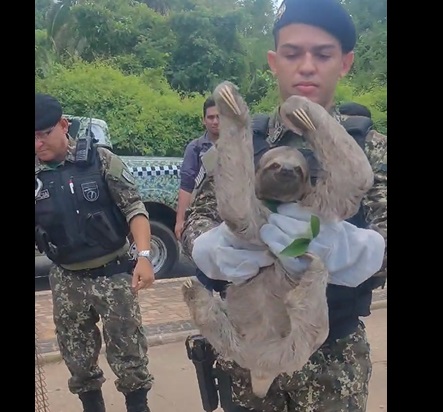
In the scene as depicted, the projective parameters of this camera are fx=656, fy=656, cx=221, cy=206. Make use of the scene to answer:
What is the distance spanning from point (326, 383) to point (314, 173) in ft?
1.71

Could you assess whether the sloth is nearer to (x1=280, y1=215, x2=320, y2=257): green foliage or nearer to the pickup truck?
(x1=280, y1=215, x2=320, y2=257): green foliage

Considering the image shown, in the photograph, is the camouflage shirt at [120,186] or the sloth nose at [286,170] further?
the camouflage shirt at [120,186]

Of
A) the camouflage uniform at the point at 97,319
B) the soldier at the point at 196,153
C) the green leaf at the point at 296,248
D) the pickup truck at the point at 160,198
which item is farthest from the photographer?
the pickup truck at the point at 160,198

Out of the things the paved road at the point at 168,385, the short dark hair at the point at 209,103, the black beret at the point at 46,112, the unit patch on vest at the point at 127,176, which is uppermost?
the short dark hair at the point at 209,103

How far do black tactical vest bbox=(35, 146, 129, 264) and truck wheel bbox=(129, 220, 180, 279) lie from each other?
1.61 meters

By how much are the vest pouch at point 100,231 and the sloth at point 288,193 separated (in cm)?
102

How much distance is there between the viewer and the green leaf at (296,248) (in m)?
1.44

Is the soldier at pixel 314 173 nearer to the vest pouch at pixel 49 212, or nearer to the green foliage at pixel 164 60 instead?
the green foliage at pixel 164 60

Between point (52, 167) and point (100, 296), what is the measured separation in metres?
0.52

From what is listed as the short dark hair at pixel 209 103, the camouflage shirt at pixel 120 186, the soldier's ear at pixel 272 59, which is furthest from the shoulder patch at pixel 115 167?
the soldier's ear at pixel 272 59

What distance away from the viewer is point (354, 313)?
5.31ft

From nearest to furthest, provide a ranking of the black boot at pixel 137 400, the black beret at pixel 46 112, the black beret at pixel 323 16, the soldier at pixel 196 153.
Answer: the black beret at pixel 323 16, the soldier at pixel 196 153, the black beret at pixel 46 112, the black boot at pixel 137 400

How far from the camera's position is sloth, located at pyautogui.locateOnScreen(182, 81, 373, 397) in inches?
57.6
